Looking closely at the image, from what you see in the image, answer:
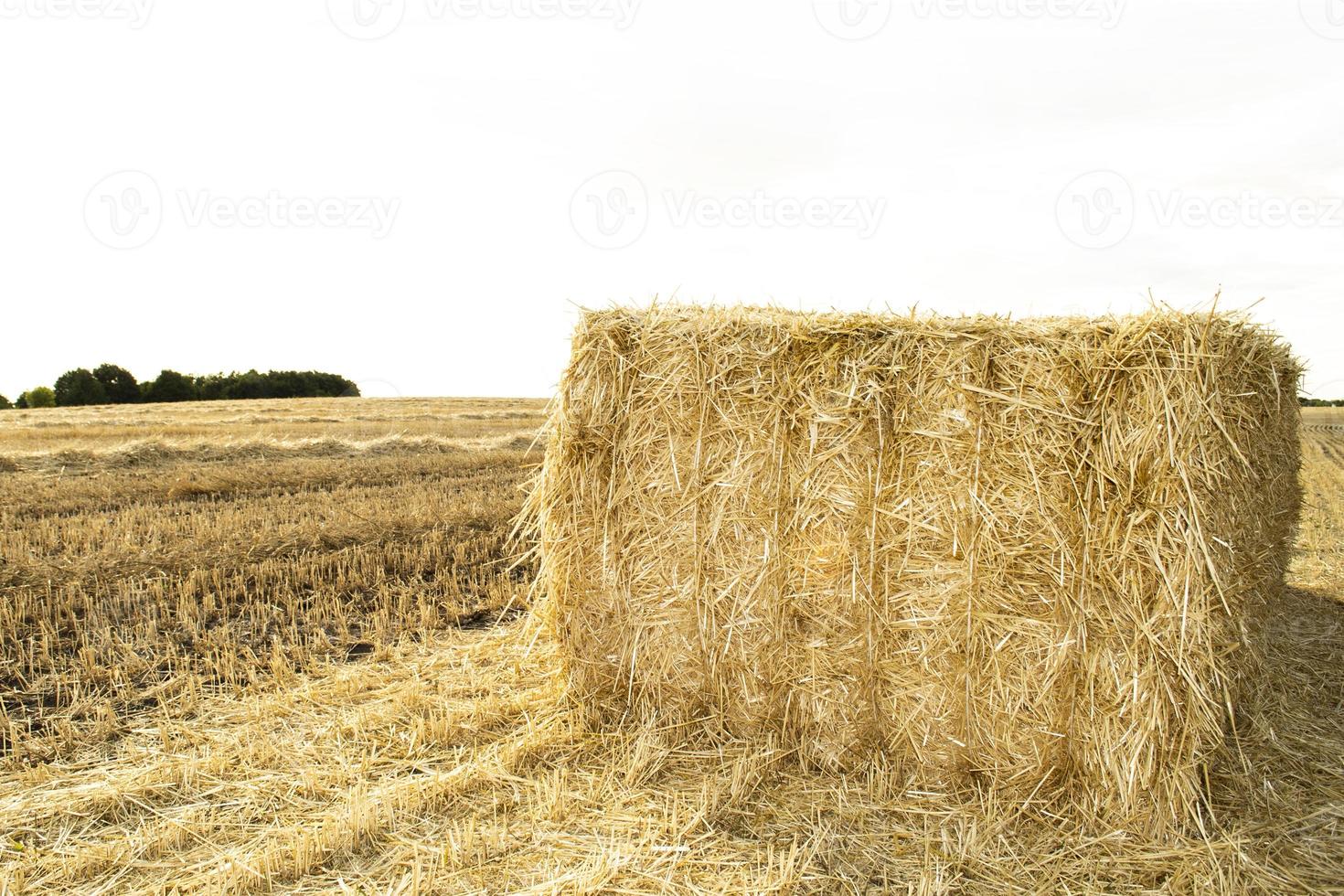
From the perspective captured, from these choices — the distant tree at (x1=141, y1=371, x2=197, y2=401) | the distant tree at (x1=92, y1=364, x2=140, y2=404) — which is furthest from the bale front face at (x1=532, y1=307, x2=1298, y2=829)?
the distant tree at (x1=92, y1=364, x2=140, y2=404)

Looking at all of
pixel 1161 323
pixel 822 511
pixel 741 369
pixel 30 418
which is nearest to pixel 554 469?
pixel 741 369

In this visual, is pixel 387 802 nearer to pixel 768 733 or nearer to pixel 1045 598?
pixel 768 733

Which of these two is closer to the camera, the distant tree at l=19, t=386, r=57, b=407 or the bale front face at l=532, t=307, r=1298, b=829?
the bale front face at l=532, t=307, r=1298, b=829

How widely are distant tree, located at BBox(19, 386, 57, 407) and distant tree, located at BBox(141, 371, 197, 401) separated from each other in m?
11.3

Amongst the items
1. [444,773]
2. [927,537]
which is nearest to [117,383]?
[444,773]

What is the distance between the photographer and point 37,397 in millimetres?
60250

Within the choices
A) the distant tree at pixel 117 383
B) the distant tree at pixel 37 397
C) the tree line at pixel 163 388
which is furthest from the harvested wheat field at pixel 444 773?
the distant tree at pixel 37 397

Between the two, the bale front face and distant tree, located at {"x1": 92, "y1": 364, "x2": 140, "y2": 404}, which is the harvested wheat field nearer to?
the bale front face

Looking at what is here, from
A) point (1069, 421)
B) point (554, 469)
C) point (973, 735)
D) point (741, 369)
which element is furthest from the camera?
point (554, 469)

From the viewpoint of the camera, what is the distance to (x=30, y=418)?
27.5 m

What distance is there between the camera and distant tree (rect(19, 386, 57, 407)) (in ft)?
197

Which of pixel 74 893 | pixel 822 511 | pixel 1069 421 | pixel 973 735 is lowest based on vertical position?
pixel 74 893

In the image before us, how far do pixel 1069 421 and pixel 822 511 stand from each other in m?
1.20

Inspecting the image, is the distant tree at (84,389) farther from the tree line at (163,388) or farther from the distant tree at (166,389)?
the distant tree at (166,389)
